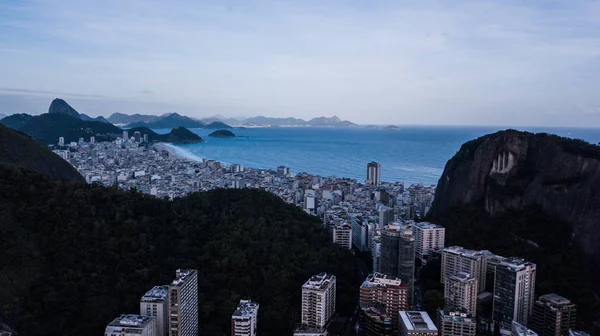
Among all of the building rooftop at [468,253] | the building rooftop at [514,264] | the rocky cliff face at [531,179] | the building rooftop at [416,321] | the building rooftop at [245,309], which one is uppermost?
the rocky cliff face at [531,179]

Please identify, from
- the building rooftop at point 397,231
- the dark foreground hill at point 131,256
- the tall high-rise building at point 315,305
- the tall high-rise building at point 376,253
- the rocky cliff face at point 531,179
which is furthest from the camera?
the tall high-rise building at point 376,253

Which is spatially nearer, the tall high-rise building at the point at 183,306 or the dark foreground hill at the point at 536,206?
the tall high-rise building at the point at 183,306

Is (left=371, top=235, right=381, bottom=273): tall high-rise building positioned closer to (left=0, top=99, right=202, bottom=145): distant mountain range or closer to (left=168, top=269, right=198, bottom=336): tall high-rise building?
(left=168, top=269, right=198, bottom=336): tall high-rise building

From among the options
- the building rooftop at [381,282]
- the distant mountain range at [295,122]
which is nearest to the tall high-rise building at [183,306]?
the building rooftop at [381,282]

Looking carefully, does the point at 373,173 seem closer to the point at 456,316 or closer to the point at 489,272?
the point at 489,272

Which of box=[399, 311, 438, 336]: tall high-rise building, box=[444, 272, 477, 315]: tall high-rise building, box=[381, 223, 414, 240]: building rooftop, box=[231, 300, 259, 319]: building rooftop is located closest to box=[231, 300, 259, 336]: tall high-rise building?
box=[231, 300, 259, 319]: building rooftop

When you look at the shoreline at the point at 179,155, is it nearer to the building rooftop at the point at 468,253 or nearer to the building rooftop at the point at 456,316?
the building rooftop at the point at 468,253

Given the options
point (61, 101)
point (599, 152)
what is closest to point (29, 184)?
point (599, 152)

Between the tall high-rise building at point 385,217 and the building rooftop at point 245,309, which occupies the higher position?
the tall high-rise building at point 385,217
